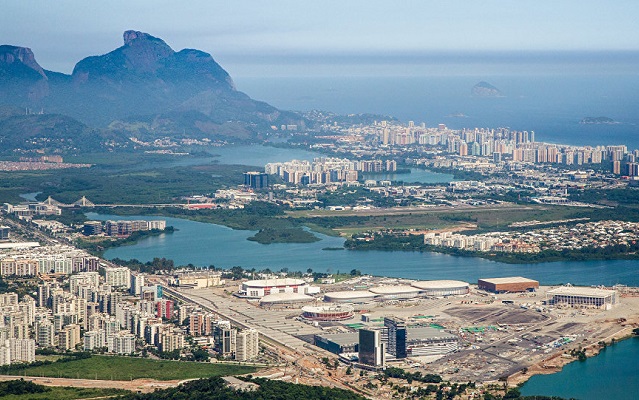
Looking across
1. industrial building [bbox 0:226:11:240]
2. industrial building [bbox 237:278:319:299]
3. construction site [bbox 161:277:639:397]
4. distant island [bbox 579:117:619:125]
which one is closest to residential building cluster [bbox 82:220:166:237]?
industrial building [bbox 0:226:11:240]

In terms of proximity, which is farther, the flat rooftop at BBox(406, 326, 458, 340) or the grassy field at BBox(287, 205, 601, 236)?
the grassy field at BBox(287, 205, 601, 236)

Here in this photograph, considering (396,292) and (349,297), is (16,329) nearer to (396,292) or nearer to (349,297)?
(349,297)

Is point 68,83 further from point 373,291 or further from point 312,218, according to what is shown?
point 373,291

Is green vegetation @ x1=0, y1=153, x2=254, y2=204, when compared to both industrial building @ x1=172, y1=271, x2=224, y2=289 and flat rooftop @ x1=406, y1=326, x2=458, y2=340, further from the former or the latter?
flat rooftop @ x1=406, y1=326, x2=458, y2=340

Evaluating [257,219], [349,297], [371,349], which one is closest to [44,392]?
[371,349]

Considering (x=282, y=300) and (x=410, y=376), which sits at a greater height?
(x=282, y=300)

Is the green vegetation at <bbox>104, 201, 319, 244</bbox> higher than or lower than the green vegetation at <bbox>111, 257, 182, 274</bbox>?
higher

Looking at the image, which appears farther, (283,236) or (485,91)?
(485,91)
